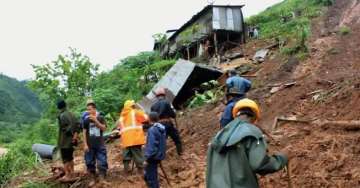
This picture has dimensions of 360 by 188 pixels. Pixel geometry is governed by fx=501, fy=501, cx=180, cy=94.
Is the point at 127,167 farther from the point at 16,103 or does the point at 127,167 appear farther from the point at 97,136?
the point at 16,103

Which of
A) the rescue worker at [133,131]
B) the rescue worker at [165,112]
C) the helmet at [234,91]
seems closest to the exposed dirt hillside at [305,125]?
the rescue worker at [133,131]

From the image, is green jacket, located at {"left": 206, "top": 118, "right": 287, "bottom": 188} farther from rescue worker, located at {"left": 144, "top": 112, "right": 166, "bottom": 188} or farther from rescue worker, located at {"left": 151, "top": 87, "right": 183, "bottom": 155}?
rescue worker, located at {"left": 151, "top": 87, "right": 183, "bottom": 155}

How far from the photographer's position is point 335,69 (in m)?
14.9

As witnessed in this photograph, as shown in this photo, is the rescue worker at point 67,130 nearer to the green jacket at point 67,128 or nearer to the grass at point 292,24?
the green jacket at point 67,128

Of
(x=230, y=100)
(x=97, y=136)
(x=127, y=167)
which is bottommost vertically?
(x=127, y=167)

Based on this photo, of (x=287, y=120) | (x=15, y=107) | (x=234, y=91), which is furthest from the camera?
(x=15, y=107)

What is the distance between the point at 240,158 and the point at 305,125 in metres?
6.50

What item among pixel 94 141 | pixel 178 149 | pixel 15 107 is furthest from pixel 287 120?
pixel 15 107

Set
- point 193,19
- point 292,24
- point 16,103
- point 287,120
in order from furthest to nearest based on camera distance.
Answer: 1. point 16,103
2. point 193,19
3. point 292,24
4. point 287,120

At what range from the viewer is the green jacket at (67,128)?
9.00 meters

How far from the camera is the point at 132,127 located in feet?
28.6

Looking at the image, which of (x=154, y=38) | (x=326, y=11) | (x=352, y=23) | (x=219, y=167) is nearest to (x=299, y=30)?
(x=352, y=23)

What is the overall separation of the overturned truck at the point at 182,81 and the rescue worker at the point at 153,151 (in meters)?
9.14

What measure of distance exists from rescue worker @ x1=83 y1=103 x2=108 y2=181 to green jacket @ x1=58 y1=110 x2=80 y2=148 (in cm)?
33
